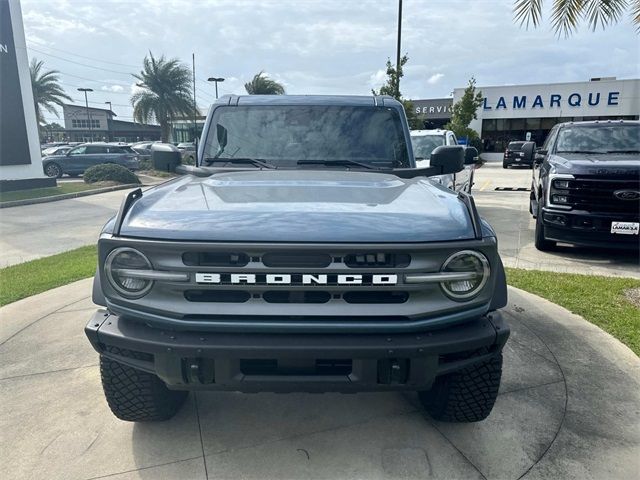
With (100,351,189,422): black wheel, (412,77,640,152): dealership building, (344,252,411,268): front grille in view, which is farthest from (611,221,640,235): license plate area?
(412,77,640,152): dealership building

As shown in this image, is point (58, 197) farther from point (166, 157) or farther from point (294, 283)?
point (294, 283)

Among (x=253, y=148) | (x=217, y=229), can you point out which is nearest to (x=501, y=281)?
(x=217, y=229)

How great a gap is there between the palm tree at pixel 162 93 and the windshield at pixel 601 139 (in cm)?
3181

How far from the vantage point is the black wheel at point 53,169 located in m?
20.6

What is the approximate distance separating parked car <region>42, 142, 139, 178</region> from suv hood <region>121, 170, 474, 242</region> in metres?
20.8

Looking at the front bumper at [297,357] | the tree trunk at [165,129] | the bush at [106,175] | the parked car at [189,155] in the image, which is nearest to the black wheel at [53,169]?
the bush at [106,175]

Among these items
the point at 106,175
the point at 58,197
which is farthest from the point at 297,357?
the point at 106,175

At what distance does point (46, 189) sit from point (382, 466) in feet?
49.8

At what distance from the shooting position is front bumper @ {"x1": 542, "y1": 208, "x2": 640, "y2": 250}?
6.15 meters

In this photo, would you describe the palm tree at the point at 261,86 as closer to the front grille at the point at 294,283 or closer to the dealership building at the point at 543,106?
the dealership building at the point at 543,106

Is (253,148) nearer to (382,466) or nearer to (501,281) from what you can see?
(501,281)

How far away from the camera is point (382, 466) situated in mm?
2443

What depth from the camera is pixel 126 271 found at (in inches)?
84.7

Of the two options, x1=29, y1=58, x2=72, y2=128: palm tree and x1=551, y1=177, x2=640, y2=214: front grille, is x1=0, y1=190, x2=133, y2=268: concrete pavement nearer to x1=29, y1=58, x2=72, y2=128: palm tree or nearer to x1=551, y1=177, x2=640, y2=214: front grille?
x1=551, y1=177, x2=640, y2=214: front grille
